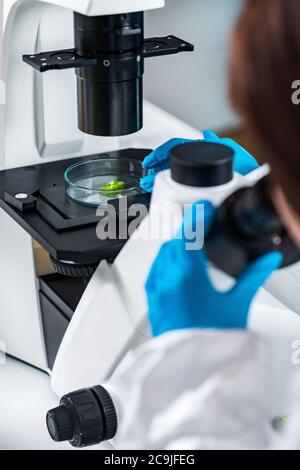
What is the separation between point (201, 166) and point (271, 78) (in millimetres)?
343

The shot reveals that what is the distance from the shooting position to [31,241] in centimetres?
141

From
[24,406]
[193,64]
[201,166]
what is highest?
[201,166]

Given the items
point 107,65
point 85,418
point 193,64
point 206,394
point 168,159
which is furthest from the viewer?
point 193,64

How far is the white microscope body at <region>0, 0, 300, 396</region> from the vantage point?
43.2 inches

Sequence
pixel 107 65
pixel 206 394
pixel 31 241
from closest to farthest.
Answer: pixel 206 394
pixel 107 65
pixel 31 241

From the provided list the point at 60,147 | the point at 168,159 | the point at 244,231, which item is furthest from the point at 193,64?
the point at 244,231

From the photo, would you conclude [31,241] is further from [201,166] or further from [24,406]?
[201,166]

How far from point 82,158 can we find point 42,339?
1.08ft

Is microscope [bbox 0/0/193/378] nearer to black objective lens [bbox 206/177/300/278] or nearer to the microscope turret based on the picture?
the microscope turret

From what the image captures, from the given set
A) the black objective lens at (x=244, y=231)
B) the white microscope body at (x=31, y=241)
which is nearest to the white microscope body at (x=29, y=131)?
the white microscope body at (x=31, y=241)

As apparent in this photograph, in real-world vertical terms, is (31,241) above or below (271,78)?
below

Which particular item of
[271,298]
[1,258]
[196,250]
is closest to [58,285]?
[1,258]

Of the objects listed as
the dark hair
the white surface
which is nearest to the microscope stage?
the white surface

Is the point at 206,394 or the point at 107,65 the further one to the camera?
the point at 107,65
